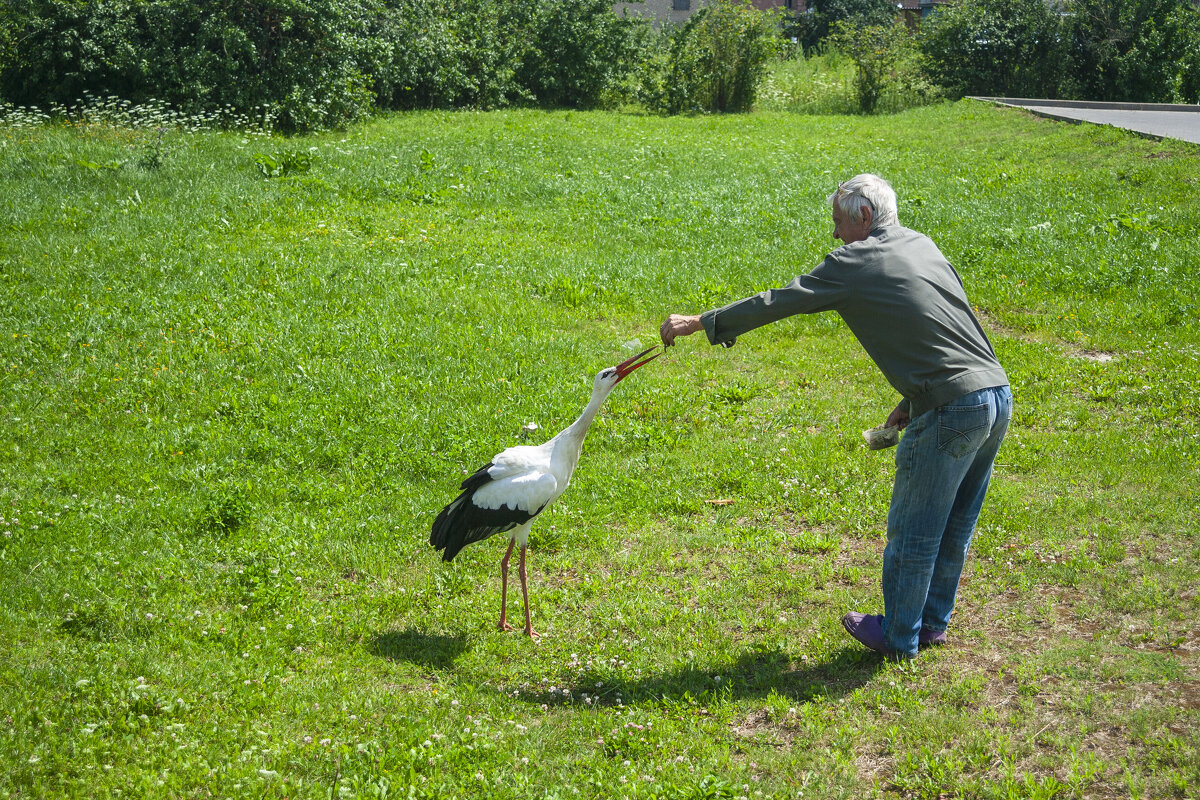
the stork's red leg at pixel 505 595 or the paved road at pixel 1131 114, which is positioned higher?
the paved road at pixel 1131 114

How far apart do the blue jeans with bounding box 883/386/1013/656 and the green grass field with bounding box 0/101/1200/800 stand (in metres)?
0.39

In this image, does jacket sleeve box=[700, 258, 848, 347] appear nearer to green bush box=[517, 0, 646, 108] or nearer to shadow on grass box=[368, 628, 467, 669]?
shadow on grass box=[368, 628, 467, 669]

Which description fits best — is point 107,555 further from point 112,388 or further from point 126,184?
point 126,184

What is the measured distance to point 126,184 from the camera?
13.8m

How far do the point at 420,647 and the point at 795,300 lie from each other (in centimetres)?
283

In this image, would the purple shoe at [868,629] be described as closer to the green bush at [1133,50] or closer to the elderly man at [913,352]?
the elderly man at [913,352]

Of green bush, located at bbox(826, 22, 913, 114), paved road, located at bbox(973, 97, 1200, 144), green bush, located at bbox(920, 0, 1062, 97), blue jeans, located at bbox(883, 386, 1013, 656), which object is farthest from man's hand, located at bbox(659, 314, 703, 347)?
green bush, located at bbox(920, 0, 1062, 97)

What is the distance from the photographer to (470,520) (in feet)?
18.2

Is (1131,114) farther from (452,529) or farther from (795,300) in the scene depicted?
(452,529)

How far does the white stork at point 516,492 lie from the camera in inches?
215

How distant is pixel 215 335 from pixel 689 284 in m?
5.28

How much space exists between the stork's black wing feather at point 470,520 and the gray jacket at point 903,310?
1.76m

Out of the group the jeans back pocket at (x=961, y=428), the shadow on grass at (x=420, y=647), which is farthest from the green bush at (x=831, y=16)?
the shadow on grass at (x=420, y=647)

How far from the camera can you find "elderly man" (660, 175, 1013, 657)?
A: 4543 mm
